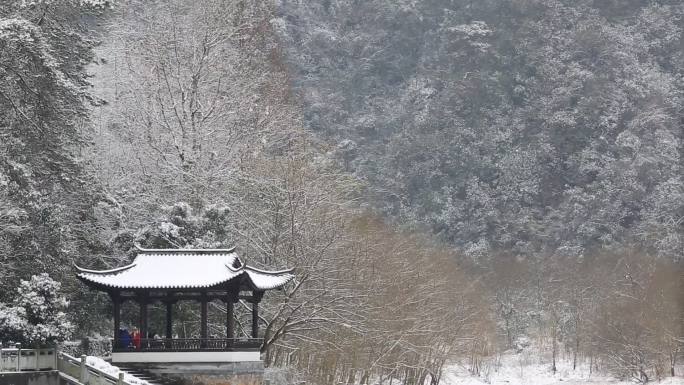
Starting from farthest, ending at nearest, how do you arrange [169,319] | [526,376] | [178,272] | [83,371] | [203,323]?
[526,376] → [169,319] → [203,323] → [178,272] → [83,371]

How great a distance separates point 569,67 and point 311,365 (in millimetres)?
66144

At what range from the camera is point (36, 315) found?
24.0 metres

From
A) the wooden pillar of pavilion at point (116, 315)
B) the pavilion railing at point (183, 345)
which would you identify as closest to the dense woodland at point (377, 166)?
the wooden pillar of pavilion at point (116, 315)

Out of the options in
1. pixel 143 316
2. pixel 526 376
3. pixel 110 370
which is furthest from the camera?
pixel 526 376

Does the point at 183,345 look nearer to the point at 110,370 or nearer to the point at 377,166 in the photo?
the point at 110,370

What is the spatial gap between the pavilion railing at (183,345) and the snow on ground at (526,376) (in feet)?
89.6

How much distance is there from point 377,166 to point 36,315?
72491 millimetres

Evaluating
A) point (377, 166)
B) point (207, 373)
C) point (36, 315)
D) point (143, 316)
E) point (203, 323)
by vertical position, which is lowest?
point (207, 373)

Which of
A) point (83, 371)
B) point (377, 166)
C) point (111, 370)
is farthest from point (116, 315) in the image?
point (377, 166)

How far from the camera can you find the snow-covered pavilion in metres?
26.0

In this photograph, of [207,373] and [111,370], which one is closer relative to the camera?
[111,370]

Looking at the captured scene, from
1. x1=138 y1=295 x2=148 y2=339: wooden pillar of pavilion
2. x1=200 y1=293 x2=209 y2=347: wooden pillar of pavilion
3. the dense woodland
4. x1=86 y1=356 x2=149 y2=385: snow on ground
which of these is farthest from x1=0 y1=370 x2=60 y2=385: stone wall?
x1=200 y1=293 x2=209 y2=347: wooden pillar of pavilion

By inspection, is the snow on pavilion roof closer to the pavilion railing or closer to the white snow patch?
the pavilion railing

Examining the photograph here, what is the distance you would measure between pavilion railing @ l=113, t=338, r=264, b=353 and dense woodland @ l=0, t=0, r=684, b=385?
293 centimetres
